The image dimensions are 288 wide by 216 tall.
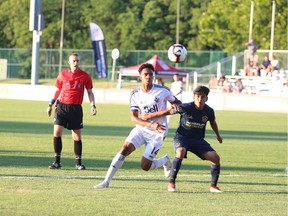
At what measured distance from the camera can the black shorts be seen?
17109 mm

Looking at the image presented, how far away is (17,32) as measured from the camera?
94375mm

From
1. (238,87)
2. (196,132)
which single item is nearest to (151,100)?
(196,132)

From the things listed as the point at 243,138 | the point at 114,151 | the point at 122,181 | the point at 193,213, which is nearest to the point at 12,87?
the point at 243,138

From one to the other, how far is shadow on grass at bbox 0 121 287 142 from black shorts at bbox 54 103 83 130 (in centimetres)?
963

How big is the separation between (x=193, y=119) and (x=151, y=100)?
666mm

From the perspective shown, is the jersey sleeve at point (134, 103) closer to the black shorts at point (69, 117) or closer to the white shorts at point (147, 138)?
the white shorts at point (147, 138)

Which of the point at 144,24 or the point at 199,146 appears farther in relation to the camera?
the point at 144,24

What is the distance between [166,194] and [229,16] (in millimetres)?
63574

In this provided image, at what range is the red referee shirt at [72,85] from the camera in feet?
56.4

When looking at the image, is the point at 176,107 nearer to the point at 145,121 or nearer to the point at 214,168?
the point at 145,121

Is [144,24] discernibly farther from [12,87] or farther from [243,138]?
[243,138]

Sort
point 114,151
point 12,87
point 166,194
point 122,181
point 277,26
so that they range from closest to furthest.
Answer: point 166,194 → point 122,181 → point 114,151 → point 12,87 → point 277,26

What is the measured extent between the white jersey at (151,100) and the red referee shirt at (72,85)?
10.5 feet

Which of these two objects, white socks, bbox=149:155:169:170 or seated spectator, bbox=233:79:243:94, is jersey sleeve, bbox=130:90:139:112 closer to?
white socks, bbox=149:155:169:170
